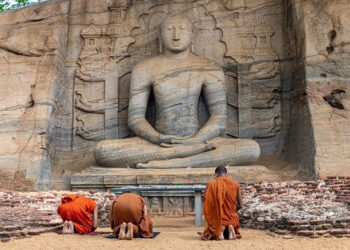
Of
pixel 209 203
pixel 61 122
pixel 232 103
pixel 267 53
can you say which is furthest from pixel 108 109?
pixel 209 203

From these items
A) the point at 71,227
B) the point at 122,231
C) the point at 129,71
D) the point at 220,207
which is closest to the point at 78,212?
the point at 71,227

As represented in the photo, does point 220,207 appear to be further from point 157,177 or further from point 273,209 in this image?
point 157,177

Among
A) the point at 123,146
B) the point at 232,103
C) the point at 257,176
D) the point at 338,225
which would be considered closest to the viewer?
the point at 338,225

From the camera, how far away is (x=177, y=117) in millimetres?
10281

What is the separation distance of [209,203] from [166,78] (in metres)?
5.03

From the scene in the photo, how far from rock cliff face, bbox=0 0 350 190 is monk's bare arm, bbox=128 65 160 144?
0.61 meters

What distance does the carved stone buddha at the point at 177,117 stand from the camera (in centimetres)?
932

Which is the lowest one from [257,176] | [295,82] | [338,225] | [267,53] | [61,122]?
[338,225]

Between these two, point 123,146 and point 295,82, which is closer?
point 123,146

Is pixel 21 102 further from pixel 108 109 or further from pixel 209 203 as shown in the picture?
pixel 209 203

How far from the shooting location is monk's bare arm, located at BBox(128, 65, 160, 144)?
9.92 meters

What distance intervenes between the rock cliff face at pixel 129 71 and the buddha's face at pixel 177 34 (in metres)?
0.57

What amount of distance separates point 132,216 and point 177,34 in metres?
5.54

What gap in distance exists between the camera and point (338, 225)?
5.51 m
